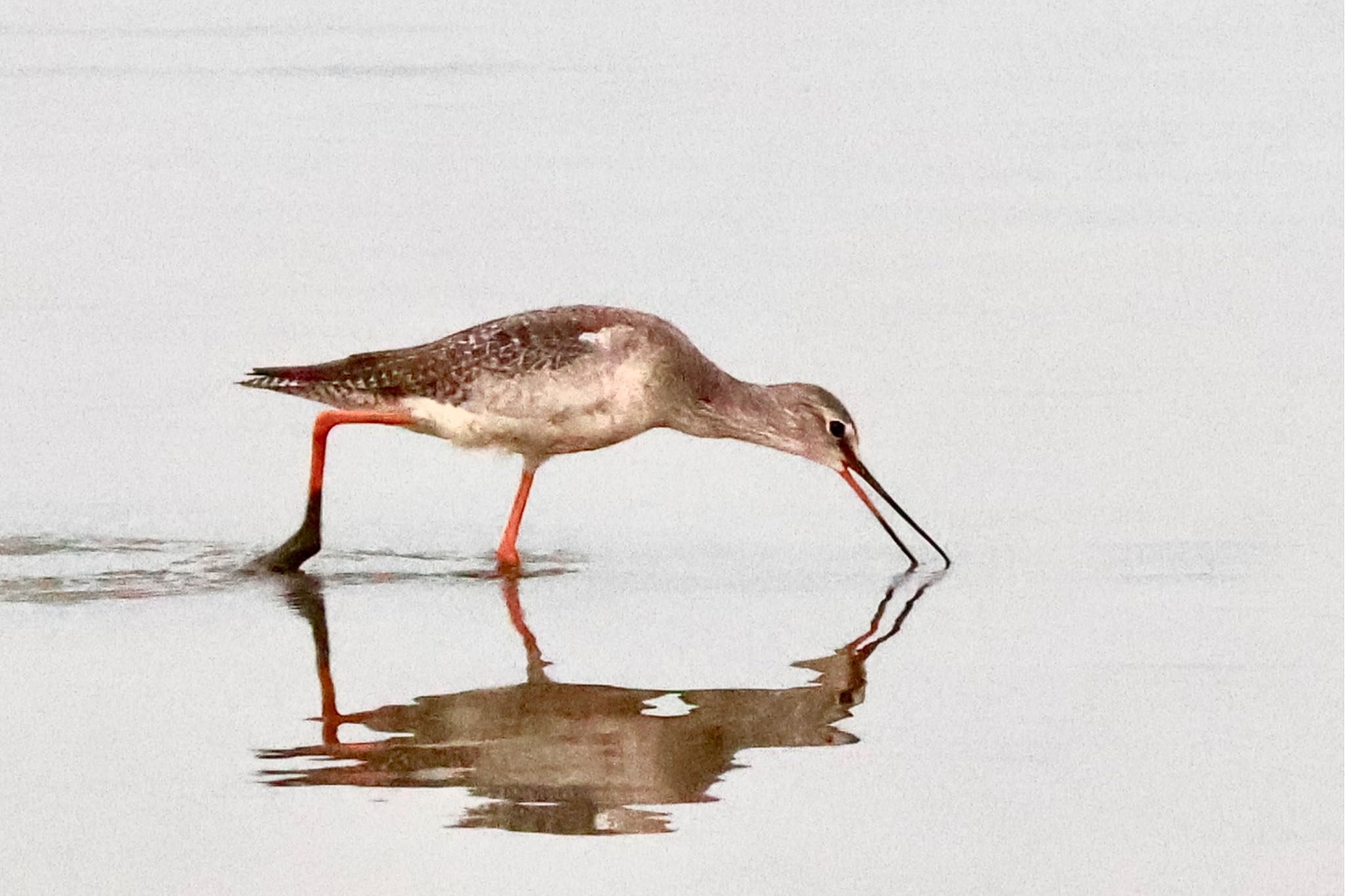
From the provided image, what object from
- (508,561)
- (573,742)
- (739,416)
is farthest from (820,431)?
(573,742)

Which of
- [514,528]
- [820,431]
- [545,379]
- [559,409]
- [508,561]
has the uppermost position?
[545,379]

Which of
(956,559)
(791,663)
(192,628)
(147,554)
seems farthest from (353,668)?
(956,559)

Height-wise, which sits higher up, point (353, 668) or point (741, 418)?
point (741, 418)

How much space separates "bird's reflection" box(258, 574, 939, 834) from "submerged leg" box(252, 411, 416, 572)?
5.54 ft

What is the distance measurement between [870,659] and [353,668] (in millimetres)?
1925

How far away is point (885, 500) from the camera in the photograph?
36.8 ft

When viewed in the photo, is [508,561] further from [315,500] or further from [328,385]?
[328,385]

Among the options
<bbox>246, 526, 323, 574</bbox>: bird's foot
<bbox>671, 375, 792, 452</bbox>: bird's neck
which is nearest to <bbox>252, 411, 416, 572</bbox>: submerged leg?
<bbox>246, 526, 323, 574</bbox>: bird's foot

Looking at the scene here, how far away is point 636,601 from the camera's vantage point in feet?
31.8

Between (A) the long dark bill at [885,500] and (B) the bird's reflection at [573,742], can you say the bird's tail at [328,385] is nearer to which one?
(A) the long dark bill at [885,500]

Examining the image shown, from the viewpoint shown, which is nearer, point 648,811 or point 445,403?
point 648,811

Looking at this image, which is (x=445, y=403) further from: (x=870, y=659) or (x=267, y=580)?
(x=870, y=659)

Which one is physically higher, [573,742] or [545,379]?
[545,379]

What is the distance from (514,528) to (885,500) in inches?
69.3
